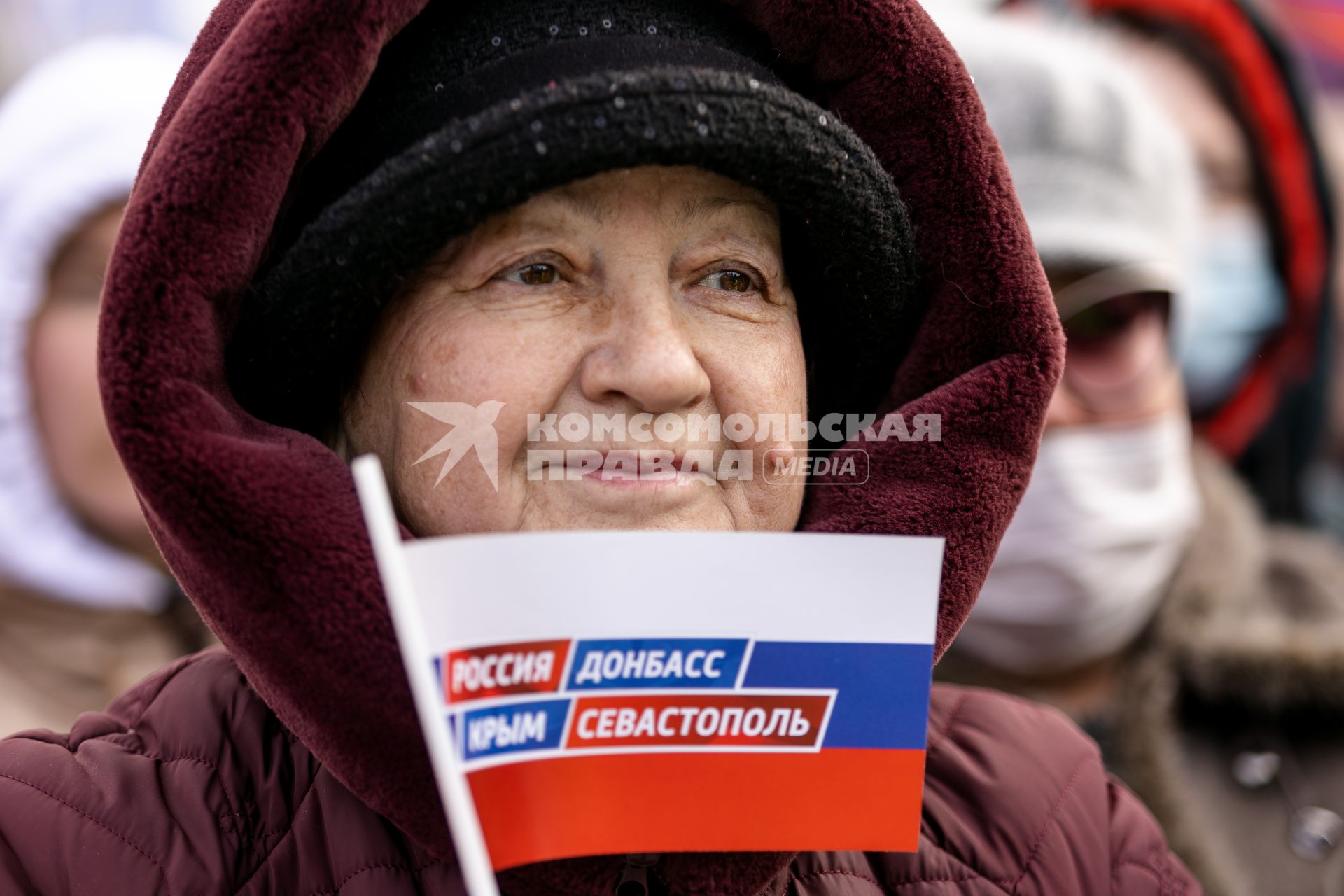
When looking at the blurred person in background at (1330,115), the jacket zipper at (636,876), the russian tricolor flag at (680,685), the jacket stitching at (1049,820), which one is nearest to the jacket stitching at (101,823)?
the russian tricolor flag at (680,685)

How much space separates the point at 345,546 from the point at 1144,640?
2755mm

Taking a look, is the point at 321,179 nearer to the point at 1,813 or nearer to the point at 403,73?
the point at 403,73

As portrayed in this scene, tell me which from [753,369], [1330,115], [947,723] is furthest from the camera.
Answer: [1330,115]

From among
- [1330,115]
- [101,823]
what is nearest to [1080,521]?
[101,823]

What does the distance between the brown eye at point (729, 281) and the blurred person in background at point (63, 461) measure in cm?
218

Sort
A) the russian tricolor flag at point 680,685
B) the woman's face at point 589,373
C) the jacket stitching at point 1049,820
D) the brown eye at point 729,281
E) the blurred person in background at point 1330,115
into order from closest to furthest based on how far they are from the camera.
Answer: the russian tricolor flag at point 680,685 < the woman's face at point 589,373 < the brown eye at point 729,281 < the jacket stitching at point 1049,820 < the blurred person in background at point 1330,115

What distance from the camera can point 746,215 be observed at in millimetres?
1627

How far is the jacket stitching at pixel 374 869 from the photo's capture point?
1.47 meters

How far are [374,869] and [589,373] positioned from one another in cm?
59

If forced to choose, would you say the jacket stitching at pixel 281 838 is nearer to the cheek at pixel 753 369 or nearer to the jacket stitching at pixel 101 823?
the jacket stitching at pixel 101 823

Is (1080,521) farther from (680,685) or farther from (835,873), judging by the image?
(680,685)

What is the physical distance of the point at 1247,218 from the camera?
5344mm

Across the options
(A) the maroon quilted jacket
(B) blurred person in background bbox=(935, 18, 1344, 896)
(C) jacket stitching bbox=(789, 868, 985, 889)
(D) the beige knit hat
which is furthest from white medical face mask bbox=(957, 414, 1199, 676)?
(C) jacket stitching bbox=(789, 868, 985, 889)

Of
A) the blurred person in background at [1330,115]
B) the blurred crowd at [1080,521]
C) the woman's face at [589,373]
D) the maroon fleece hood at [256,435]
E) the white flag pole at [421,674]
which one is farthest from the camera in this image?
the blurred person in background at [1330,115]
